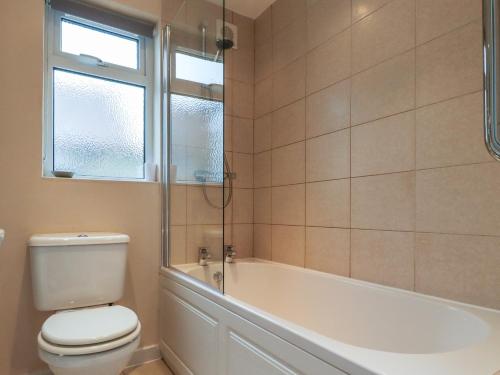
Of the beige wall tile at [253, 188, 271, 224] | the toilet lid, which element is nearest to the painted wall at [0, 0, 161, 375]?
the toilet lid

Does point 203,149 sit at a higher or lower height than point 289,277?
higher

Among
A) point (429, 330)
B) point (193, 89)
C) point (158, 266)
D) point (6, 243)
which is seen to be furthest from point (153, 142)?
point (429, 330)

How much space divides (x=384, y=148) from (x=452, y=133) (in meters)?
0.32

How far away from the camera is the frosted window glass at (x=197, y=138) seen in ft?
5.60

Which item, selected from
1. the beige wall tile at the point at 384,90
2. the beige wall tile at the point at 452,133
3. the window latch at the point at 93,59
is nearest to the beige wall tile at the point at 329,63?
the beige wall tile at the point at 384,90

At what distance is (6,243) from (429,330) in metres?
2.09

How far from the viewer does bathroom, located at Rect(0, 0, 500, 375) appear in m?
1.30

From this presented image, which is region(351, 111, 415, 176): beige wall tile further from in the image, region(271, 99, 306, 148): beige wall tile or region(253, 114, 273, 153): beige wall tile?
region(253, 114, 273, 153): beige wall tile

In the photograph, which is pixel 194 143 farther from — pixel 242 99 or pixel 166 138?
pixel 242 99

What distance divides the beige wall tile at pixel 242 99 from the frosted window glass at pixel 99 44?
2.54ft

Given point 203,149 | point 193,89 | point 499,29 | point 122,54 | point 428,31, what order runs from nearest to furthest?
point 499,29
point 428,31
point 203,149
point 193,89
point 122,54

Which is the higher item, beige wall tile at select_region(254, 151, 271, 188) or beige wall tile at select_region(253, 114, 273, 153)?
beige wall tile at select_region(253, 114, 273, 153)

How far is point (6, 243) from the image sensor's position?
173 centimetres

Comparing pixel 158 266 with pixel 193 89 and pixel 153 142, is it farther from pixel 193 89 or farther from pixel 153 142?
pixel 193 89
